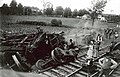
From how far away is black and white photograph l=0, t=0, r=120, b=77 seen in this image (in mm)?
1798

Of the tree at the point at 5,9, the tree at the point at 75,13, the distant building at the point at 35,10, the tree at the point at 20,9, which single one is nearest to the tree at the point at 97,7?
the tree at the point at 75,13

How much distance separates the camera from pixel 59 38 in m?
1.96

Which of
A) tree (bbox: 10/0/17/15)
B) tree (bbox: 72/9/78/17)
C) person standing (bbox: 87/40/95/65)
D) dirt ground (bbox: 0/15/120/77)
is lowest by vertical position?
person standing (bbox: 87/40/95/65)

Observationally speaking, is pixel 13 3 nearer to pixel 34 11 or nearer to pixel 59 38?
pixel 34 11

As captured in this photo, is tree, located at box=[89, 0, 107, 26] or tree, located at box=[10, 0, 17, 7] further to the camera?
tree, located at box=[10, 0, 17, 7]

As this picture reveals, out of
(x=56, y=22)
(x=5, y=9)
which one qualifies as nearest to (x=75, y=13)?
(x=56, y=22)

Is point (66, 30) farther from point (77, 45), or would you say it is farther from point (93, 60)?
point (93, 60)

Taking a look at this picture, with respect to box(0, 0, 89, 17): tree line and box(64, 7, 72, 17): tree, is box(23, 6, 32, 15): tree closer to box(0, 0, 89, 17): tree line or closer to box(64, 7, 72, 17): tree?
box(0, 0, 89, 17): tree line

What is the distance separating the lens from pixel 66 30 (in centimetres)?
190

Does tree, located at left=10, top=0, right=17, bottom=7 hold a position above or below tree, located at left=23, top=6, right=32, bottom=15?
above

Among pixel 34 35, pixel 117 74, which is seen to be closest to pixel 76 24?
pixel 34 35

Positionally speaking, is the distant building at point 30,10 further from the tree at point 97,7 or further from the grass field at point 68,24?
the tree at point 97,7

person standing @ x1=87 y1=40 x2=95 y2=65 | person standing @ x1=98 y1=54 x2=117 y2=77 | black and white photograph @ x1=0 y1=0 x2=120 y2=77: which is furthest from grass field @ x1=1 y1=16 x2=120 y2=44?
person standing @ x1=98 y1=54 x2=117 y2=77

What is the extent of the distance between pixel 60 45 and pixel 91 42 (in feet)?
0.96
